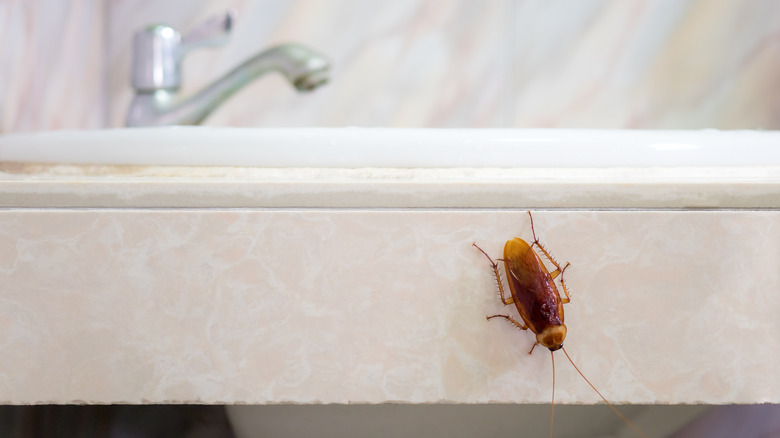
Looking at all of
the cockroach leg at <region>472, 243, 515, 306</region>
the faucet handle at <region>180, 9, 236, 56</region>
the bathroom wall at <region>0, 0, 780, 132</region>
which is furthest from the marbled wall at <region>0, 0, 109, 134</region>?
the cockroach leg at <region>472, 243, 515, 306</region>

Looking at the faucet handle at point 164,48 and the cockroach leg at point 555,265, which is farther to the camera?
the faucet handle at point 164,48

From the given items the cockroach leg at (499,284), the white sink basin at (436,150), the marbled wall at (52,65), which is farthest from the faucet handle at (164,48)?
the cockroach leg at (499,284)

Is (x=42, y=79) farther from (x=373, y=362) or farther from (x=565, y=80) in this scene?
(x=565, y=80)

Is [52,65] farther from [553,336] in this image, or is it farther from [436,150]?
[553,336]

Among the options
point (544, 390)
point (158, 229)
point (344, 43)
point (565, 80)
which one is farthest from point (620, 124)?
point (158, 229)

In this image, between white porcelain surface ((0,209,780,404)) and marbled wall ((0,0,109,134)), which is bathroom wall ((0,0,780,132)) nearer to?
marbled wall ((0,0,109,134))

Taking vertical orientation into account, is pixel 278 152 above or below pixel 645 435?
above

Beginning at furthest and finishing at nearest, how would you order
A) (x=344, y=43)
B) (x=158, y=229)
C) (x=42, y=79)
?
(x=344, y=43) < (x=42, y=79) < (x=158, y=229)

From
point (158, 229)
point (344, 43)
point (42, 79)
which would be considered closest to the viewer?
point (158, 229)

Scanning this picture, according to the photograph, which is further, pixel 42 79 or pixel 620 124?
pixel 620 124

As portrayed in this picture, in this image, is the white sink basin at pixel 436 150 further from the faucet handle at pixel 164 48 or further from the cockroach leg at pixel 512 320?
the faucet handle at pixel 164 48
